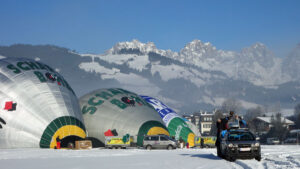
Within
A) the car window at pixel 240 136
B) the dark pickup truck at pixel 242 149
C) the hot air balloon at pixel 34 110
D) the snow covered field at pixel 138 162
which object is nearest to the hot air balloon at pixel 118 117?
the hot air balloon at pixel 34 110

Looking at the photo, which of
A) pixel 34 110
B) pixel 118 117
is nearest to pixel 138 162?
pixel 34 110

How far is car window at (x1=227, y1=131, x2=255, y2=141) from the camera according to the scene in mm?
24203

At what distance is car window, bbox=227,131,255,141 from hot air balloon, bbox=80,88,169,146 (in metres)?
22.7

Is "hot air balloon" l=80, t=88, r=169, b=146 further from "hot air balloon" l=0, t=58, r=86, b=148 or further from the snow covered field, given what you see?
the snow covered field

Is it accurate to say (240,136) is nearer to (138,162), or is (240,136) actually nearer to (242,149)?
(242,149)

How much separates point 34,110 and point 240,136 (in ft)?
74.5

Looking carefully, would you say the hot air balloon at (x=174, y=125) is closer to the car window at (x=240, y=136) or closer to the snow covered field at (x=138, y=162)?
the snow covered field at (x=138, y=162)

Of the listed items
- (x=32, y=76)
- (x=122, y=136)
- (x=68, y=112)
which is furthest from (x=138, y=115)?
(x=32, y=76)

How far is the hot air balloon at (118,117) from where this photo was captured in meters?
46.7

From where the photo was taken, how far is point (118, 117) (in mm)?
46875

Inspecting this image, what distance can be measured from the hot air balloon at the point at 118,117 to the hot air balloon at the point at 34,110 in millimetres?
2711

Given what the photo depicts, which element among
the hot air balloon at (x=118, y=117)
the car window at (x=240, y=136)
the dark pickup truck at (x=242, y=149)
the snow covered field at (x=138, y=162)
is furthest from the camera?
the hot air balloon at (x=118, y=117)

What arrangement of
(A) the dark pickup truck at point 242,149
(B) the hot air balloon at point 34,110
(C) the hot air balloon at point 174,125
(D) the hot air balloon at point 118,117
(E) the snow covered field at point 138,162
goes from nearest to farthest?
(E) the snow covered field at point 138,162 < (A) the dark pickup truck at point 242,149 < (B) the hot air balloon at point 34,110 < (D) the hot air balloon at point 118,117 < (C) the hot air balloon at point 174,125

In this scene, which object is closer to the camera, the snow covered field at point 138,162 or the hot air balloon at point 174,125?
the snow covered field at point 138,162
